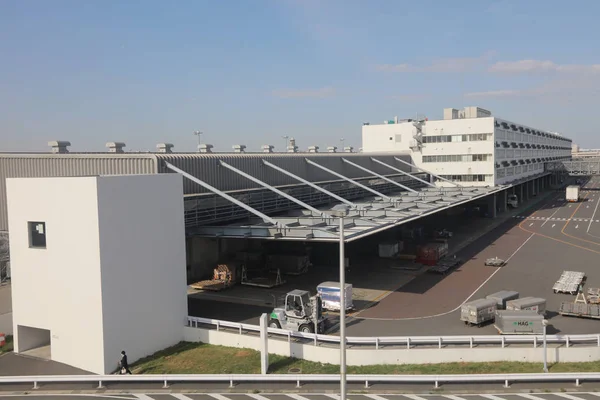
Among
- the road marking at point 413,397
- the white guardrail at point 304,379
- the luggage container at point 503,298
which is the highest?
the luggage container at point 503,298

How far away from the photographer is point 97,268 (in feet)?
69.7

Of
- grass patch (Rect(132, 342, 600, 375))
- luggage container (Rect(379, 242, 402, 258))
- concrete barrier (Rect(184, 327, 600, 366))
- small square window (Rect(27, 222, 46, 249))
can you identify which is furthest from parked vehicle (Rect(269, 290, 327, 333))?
luggage container (Rect(379, 242, 402, 258))

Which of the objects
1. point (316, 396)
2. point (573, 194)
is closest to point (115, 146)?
point (316, 396)

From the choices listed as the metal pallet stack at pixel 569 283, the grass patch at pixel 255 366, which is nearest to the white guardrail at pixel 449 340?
the grass patch at pixel 255 366

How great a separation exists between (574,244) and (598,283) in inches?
648

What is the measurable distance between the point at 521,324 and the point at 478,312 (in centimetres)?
220

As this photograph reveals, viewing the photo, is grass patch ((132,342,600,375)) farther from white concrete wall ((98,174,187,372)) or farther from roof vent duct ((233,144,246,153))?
roof vent duct ((233,144,246,153))

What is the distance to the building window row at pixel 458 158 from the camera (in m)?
69.1

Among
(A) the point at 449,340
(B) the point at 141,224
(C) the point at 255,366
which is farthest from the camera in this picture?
(B) the point at 141,224

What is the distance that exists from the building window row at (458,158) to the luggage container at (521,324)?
4898 cm

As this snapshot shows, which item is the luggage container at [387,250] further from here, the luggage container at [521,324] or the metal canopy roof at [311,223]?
the luggage container at [521,324]

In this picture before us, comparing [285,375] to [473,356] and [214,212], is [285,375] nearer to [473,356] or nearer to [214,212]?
[473,356]

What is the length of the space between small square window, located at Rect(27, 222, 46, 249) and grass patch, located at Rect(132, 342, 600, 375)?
693cm

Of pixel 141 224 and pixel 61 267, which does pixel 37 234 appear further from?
pixel 141 224
